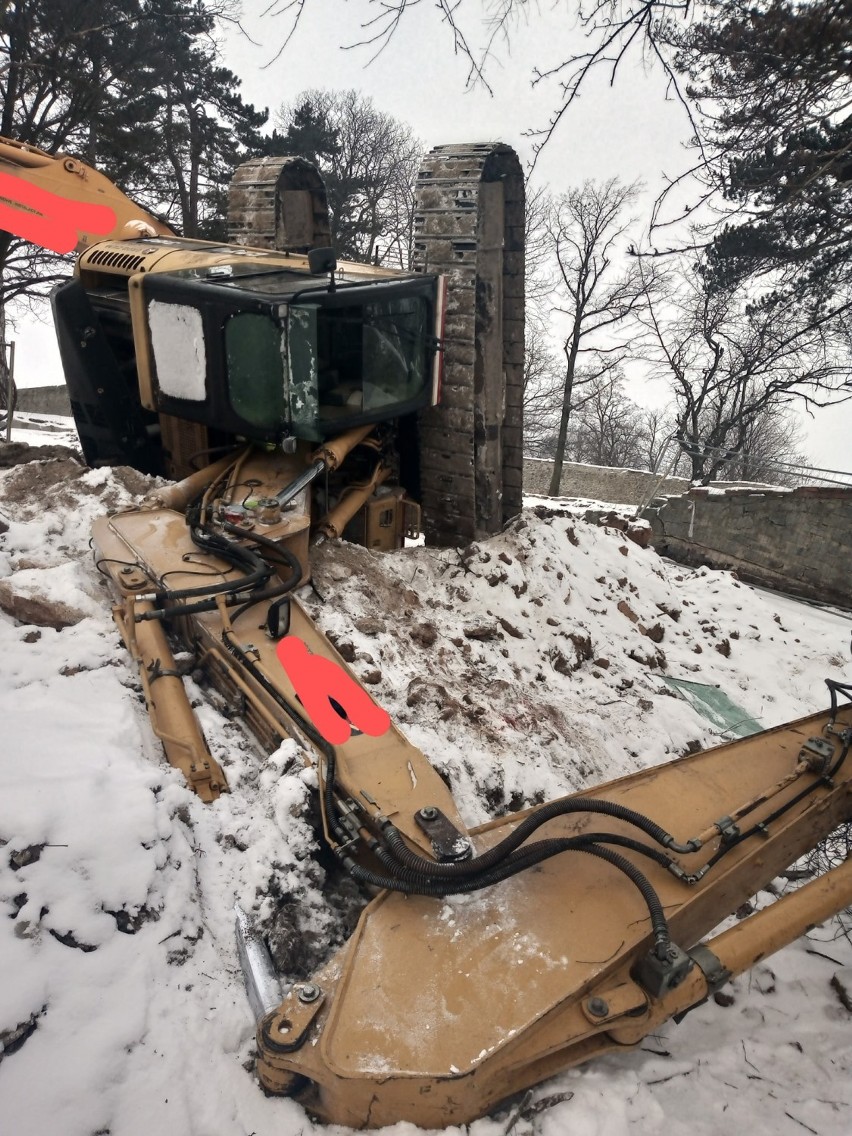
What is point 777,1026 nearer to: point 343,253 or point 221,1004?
point 221,1004

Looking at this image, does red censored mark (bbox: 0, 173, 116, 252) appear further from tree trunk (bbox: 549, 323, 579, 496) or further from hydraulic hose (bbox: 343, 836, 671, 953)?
tree trunk (bbox: 549, 323, 579, 496)

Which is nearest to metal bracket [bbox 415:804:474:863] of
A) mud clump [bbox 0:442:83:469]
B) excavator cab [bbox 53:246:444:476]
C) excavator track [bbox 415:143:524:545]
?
excavator cab [bbox 53:246:444:476]

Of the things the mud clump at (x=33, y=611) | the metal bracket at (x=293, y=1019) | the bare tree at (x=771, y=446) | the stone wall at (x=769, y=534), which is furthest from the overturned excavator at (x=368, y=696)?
the bare tree at (x=771, y=446)

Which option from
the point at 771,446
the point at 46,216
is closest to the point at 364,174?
the point at 46,216

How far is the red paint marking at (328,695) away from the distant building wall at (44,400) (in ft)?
59.5

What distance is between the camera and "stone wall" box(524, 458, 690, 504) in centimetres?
1817

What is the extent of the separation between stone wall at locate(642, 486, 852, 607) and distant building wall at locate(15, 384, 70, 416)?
50.2 ft

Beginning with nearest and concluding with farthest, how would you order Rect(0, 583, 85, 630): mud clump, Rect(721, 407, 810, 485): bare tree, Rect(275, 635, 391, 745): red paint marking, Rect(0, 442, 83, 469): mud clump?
Rect(275, 635, 391, 745): red paint marking → Rect(0, 583, 85, 630): mud clump → Rect(0, 442, 83, 469): mud clump → Rect(721, 407, 810, 485): bare tree

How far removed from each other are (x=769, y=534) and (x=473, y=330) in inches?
248

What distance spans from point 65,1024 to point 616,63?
3426mm

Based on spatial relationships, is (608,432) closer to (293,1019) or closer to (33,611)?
(33,611)

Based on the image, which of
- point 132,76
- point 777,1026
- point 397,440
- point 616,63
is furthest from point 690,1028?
point 132,76

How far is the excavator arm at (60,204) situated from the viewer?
6.19 m

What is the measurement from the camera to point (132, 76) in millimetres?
12414
